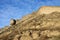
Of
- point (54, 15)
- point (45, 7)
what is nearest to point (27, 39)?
point (54, 15)

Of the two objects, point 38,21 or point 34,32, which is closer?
point 34,32

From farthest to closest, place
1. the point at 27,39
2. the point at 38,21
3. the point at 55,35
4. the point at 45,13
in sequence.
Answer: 1. the point at 45,13
2. the point at 38,21
3. the point at 27,39
4. the point at 55,35

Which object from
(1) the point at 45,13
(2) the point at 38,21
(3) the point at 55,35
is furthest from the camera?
(1) the point at 45,13

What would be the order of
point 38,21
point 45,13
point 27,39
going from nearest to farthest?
1. point 27,39
2. point 38,21
3. point 45,13

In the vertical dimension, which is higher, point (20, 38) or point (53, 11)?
point (53, 11)

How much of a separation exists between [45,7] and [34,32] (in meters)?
20.0

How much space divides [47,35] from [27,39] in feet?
29.8

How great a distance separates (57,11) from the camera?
96.1 metres

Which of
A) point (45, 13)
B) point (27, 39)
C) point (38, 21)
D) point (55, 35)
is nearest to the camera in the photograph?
point (55, 35)

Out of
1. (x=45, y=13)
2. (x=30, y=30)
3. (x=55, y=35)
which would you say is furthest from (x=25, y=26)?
(x=55, y=35)

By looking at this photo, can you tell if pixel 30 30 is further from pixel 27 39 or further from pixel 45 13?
pixel 45 13

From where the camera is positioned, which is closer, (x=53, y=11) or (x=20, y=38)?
(x=20, y=38)

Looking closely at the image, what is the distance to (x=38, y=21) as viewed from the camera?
93.7 meters

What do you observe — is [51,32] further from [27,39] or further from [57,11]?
[57,11]
